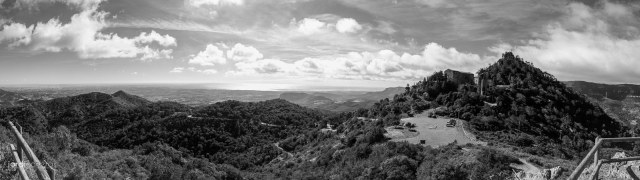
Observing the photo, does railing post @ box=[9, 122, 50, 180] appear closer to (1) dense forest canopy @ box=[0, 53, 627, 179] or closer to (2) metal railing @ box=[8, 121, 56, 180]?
(2) metal railing @ box=[8, 121, 56, 180]

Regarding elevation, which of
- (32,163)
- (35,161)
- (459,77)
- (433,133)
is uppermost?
(459,77)

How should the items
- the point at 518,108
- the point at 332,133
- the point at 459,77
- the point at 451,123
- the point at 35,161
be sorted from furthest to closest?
the point at 459,77 < the point at 332,133 < the point at 518,108 < the point at 451,123 < the point at 35,161

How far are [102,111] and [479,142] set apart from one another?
9400 centimetres

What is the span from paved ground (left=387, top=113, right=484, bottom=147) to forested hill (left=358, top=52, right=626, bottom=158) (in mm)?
2665

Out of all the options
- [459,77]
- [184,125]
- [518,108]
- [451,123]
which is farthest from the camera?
[184,125]

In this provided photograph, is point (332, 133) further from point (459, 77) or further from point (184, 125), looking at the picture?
point (184, 125)

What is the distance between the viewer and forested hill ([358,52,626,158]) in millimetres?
46312

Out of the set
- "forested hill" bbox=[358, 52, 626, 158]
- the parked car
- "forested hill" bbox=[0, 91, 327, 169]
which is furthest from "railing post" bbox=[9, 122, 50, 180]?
"forested hill" bbox=[0, 91, 327, 169]

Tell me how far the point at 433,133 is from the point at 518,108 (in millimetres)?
19251

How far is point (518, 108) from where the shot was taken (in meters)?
55.6

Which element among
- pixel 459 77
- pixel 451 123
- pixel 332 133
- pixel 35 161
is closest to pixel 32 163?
pixel 35 161

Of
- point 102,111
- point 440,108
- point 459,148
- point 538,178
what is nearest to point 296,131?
point 440,108

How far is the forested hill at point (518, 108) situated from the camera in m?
46.3

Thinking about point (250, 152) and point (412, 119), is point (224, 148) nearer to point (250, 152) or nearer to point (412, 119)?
point (250, 152)
